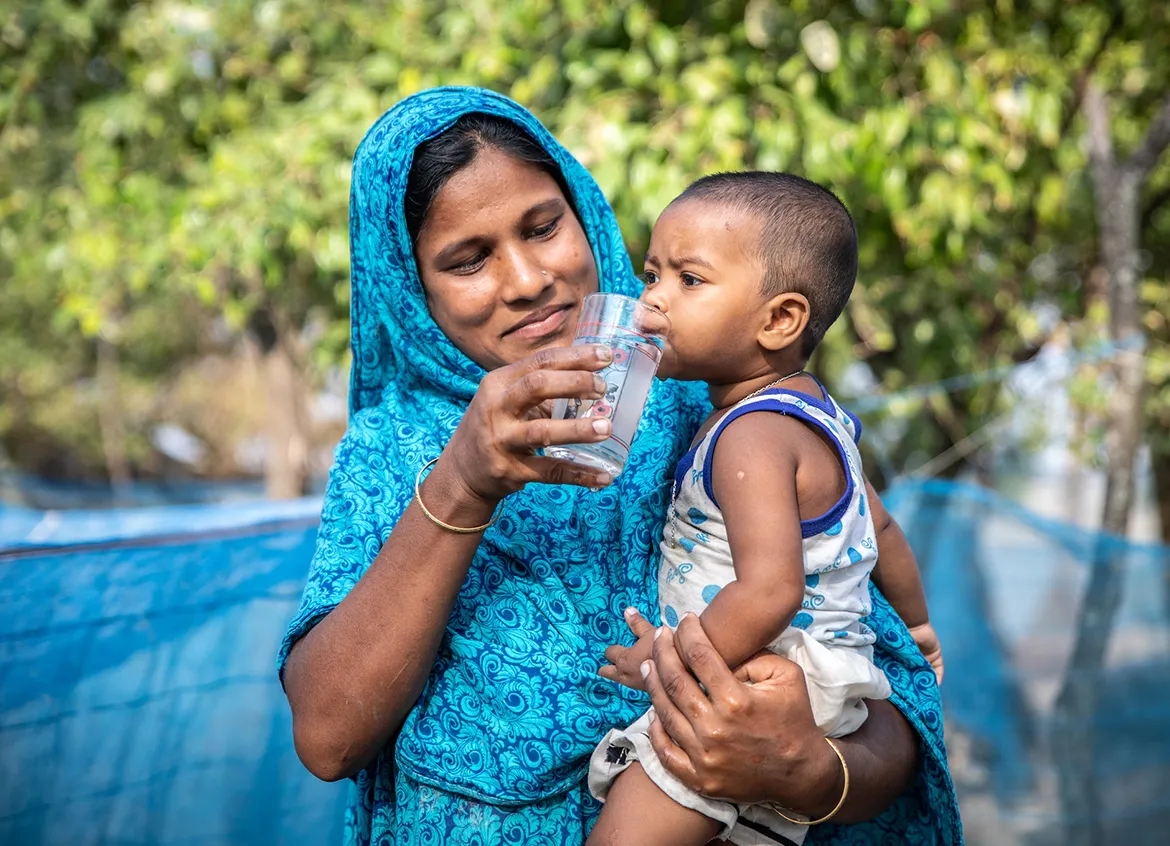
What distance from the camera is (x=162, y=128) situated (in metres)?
6.32

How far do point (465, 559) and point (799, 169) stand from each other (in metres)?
3.15

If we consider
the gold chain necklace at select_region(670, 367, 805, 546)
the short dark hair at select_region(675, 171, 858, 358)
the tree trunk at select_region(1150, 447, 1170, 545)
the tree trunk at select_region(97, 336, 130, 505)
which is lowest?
the tree trunk at select_region(97, 336, 130, 505)

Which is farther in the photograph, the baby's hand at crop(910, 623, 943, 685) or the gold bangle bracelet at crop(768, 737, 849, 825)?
the baby's hand at crop(910, 623, 943, 685)

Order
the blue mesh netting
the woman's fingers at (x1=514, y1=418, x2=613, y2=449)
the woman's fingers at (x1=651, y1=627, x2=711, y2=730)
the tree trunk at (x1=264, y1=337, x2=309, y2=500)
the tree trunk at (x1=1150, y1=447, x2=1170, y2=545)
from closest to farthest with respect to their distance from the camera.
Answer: the woman's fingers at (x1=514, y1=418, x2=613, y2=449) < the woman's fingers at (x1=651, y1=627, x2=711, y2=730) < the blue mesh netting < the tree trunk at (x1=1150, y1=447, x2=1170, y2=545) < the tree trunk at (x1=264, y1=337, x2=309, y2=500)

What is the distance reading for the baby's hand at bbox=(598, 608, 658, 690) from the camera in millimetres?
1524

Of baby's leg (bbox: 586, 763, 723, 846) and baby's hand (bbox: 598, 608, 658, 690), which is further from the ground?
baby's hand (bbox: 598, 608, 658, 690)

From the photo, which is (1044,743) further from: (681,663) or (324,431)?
(324,431)

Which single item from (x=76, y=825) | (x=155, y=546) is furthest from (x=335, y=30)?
(x=76, y=825)

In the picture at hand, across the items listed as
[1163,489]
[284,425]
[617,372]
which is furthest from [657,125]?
[284,425]

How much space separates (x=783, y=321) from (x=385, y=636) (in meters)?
0.72

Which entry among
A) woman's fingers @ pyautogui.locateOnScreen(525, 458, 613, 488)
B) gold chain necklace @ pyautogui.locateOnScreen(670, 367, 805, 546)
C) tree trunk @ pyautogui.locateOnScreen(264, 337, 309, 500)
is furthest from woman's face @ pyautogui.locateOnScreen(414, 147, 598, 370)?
tree trunk @ pyautogui.locateOnScreen(264, 337, 309, 500)

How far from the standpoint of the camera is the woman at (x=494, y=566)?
4.78 ft

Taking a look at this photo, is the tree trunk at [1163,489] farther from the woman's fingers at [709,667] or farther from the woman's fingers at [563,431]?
the woman's fingers at [563,431]

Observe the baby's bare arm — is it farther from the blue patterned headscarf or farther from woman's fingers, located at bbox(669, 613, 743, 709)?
the blue patterned headscarf
